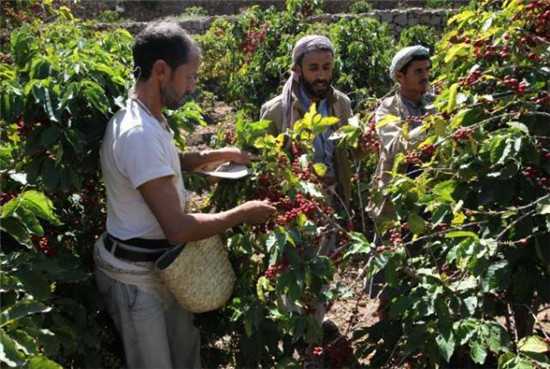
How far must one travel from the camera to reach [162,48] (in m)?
2.36

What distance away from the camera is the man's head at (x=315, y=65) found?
3.68 metres

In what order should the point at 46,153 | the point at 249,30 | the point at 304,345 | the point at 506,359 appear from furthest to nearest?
the point at 249,30 → the point at 304,345 → the point at 46,153 → the point at 506,359

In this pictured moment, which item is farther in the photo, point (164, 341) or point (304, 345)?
point (304, 345)

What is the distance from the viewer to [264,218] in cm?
246

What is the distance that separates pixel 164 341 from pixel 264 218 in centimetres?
51

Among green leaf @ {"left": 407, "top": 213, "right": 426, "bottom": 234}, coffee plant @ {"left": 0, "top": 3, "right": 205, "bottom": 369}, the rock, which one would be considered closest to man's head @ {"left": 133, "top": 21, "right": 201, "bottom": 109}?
coffee plant @ {"left": 0, "top": 3, "right": 205, "bottom": 369}

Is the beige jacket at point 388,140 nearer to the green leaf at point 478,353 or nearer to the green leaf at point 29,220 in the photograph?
the green leaf at point 478,353

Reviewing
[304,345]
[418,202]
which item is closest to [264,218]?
[418,202]

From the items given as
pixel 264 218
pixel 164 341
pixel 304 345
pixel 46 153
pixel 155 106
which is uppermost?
pixel 155 106

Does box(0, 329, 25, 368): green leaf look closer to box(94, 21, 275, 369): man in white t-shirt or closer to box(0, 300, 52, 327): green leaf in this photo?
box(0, 300, 52, 327): green leaf

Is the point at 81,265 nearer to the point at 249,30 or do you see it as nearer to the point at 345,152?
the point at 345,152

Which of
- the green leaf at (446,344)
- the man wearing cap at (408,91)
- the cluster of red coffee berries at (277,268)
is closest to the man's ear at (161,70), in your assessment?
the cluster of red coffee berries at (277,268)

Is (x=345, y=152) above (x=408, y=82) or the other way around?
the other way around

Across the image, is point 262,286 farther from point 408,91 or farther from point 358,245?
point 408,91
